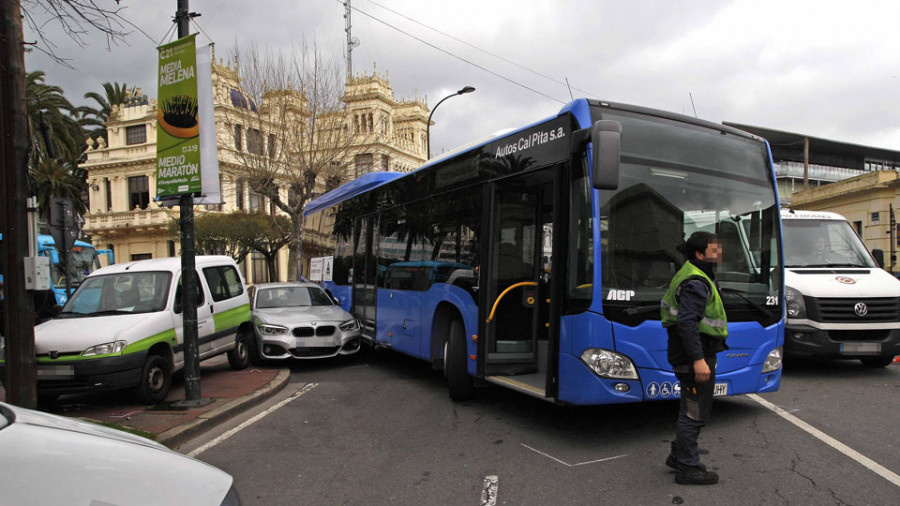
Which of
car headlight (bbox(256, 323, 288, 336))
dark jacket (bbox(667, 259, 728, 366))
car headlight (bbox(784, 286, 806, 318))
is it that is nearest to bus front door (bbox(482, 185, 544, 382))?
dark jacket (bbox(667, 259, 728, 366))

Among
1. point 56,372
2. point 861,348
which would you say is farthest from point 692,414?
point 56,372

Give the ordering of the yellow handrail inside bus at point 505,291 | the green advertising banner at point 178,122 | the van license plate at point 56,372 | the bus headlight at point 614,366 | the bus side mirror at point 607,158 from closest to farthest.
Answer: the bus side mirror at point 607,158 → the bus headlight at point 614,366 → the yellow handrail inside bus at point 505,291 → the van license plate at point 56,372 → the green advertising banner at point 178,122

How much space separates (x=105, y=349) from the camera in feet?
22.7

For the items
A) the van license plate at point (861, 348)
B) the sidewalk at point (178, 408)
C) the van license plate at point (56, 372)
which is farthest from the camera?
the van license plate at point (861, 348)

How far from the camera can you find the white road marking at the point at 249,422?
5.75 m

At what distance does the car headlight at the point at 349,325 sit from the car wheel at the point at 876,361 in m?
7.94

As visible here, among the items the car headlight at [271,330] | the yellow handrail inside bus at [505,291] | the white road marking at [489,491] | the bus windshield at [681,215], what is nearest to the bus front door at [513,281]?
the yellow handrail inside bus at [505,291]

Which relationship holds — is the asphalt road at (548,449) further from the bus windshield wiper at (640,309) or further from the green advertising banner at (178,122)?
the green advertising banner at (178,122)

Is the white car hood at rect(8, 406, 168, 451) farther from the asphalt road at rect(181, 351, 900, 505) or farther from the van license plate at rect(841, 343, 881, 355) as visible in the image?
the van license plate at rect(841, 343, 881, 355)

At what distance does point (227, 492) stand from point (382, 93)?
128 ft

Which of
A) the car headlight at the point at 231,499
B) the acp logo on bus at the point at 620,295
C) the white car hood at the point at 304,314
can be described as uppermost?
the acp logo on bus at the point at 620,295

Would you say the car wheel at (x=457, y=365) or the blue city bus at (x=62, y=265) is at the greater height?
the blue city bus at (x=62, y=265)

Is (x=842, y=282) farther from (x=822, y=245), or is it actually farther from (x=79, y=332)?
(x=79, y=332)

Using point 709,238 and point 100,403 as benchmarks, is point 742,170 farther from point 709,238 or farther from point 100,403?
point 100,403
